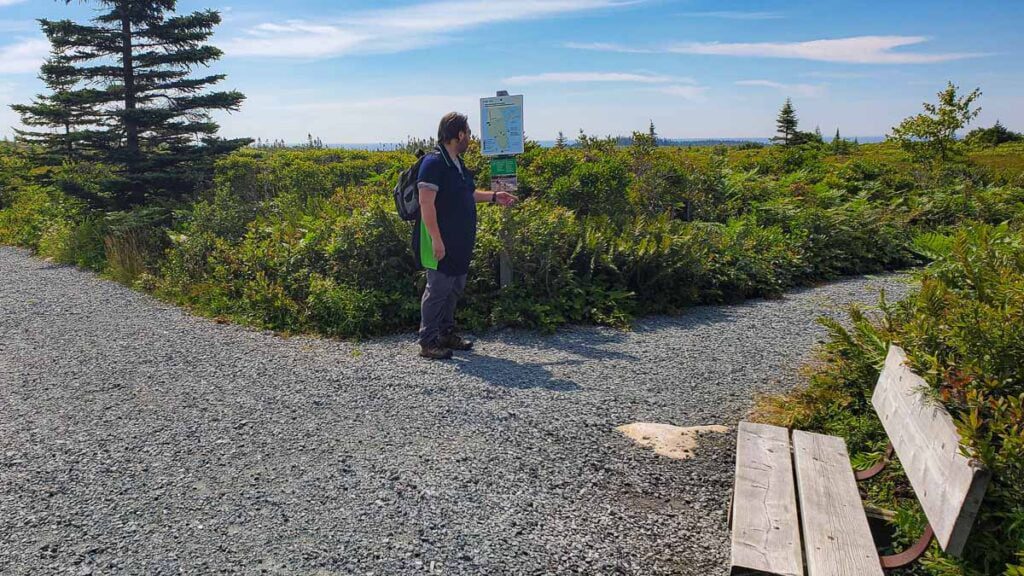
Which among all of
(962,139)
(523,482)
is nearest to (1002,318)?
(523,482)

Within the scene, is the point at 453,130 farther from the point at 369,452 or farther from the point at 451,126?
the point at 369,452

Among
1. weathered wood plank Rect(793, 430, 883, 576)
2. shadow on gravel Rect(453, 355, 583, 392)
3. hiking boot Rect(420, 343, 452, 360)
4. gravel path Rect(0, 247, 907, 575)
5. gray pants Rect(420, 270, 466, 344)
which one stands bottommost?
gravel path Rect(0, 247, 907, 575)

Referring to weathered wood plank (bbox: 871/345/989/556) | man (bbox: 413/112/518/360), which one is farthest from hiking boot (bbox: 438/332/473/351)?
weathered wood plank (bbox: 871/345/989/556)

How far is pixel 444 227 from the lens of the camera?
5867mm

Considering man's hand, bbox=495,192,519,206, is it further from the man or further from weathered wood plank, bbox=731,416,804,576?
weathered wood plank, bbox=731,416,804,576

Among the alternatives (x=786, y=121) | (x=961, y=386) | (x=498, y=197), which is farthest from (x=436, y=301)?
(x=786, y=121)

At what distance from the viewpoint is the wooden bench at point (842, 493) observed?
2.32 meters

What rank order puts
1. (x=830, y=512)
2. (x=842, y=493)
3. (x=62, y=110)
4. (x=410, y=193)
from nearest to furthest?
(x=830, y=512)
(x=842, y=493)
(x=410, y=193)
(x=62, y=110)

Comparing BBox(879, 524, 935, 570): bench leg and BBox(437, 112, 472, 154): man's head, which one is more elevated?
BBox(437, 112, 472, 154): man's head

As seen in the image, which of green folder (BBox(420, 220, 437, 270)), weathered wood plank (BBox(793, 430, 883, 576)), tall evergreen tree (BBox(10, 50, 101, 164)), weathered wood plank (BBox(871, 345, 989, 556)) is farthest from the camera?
tall evergreen tree (BBox(10, 50, 101, 164))

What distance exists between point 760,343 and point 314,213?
678 centimetres

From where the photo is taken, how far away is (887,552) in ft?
10.1

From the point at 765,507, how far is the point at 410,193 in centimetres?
403

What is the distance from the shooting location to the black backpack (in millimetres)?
5945
